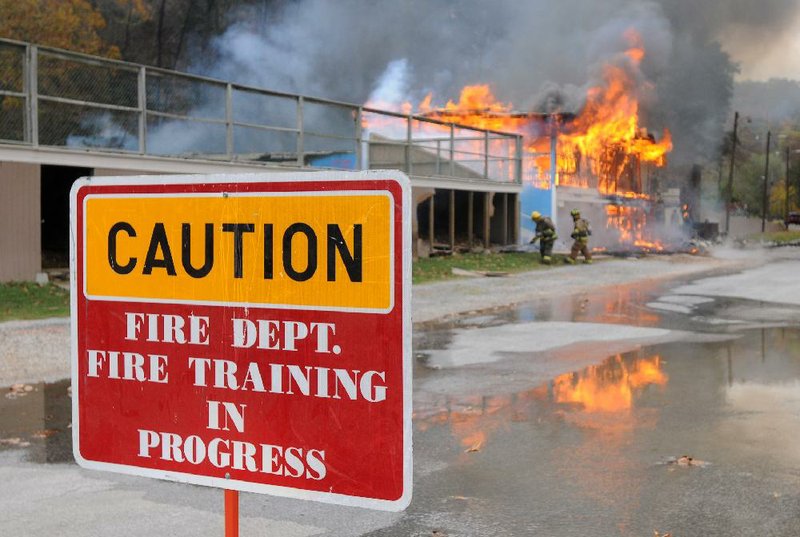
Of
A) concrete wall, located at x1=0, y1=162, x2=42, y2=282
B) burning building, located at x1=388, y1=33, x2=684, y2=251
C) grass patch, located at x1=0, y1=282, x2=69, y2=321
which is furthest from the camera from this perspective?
burning building, located at x1=388, y1=33, x2=684, y2=251

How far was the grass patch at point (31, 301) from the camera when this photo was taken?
14.0 metres

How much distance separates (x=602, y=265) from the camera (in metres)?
26.9

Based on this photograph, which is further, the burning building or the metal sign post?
the burning building

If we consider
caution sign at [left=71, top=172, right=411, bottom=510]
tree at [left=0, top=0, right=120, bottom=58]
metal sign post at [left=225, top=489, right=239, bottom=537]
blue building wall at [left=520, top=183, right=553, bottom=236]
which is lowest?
metal sign post at [left=225, top=489, right=239, bottom=537]

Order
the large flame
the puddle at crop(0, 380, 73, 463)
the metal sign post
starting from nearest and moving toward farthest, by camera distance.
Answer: the metal sign post, the puddle at crop(0, 380, 73, 463), the large flame

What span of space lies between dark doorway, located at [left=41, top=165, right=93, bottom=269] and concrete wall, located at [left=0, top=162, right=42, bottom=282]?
1397 mm

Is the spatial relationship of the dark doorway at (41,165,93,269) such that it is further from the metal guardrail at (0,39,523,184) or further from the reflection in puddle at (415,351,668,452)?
the reflection in puddle at (415,351,668,452)

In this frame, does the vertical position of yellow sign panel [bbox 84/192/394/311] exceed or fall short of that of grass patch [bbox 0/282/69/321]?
it exceeds it

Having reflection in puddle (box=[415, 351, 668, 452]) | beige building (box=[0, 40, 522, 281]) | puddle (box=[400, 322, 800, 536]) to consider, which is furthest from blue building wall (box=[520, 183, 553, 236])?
reflection in puddle (box=[415, 351, 668, 452])

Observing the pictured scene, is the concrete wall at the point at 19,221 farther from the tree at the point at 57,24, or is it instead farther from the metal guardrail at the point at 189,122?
the tree at the point at 57,24

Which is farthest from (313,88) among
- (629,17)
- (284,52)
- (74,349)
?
(74,349)

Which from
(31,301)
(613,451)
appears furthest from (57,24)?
(613,451)

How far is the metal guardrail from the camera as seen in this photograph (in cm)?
1877

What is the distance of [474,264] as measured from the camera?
2569 cm
